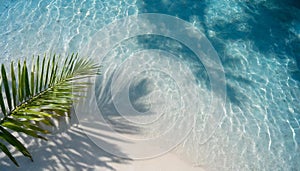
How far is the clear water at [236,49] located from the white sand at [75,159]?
0.63 meters

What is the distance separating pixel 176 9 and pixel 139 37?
132 cm

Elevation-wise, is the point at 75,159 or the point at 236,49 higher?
the point at 236,49

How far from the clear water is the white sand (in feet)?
2.05

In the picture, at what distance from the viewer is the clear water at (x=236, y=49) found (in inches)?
199

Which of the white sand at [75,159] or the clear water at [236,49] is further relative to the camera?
the clear water at [236,49]

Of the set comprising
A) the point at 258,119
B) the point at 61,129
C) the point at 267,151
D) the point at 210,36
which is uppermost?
the point at 210,36

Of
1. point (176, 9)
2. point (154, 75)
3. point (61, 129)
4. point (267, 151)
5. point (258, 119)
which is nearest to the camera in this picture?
point (61, 129)

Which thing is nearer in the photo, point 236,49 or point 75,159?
point 75,159

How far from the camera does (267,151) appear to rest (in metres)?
5.08

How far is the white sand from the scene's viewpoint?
4.13 metres

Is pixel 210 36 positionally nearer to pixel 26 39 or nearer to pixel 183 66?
pixel 183 66

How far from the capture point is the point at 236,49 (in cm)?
641

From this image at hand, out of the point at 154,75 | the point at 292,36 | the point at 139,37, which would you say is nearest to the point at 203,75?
the point at 154,75

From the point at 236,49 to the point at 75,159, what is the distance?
166 inches
